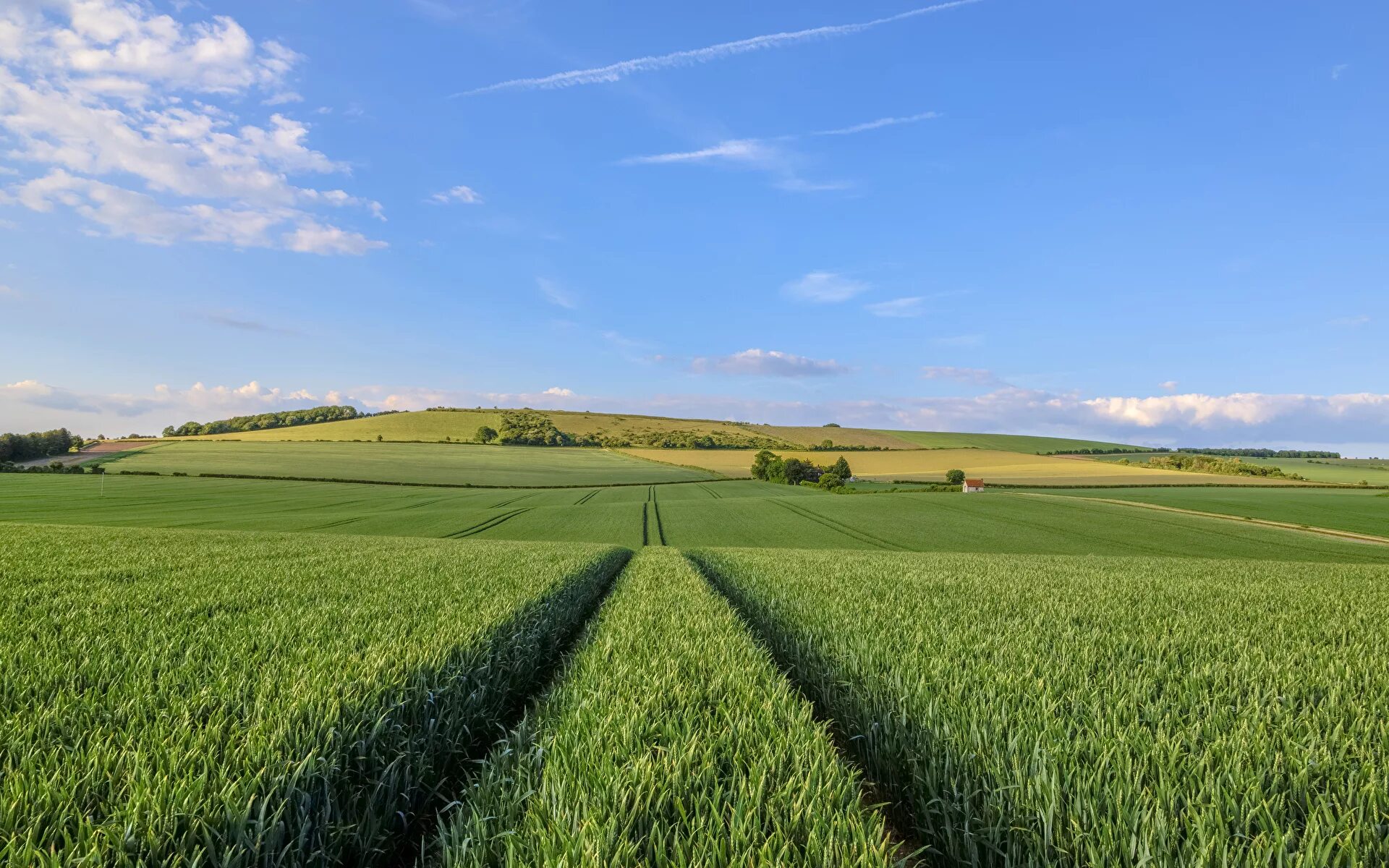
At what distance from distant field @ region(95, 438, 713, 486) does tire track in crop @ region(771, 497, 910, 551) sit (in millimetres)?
30440

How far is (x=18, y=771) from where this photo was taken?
296 cm

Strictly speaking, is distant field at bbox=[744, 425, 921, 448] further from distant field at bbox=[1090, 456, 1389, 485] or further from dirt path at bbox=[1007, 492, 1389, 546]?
dirt path at bbox=[1007, 492, 1389, 546]

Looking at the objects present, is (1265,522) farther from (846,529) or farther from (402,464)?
(402,464)

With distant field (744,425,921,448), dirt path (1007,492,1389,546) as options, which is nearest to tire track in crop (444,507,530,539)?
dirt path (1007,492,1389,546)

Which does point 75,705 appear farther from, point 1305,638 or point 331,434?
point 331,434

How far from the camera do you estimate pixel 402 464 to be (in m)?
78.4

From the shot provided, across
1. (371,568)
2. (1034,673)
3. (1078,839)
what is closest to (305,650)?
(1078,839)

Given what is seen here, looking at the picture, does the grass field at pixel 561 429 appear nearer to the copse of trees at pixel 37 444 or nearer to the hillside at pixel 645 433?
the hillside at pixel 645 433

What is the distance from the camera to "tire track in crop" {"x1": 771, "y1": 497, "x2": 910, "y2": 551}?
3472 centimetres

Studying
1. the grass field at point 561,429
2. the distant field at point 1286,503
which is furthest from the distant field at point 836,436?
the distant field at point 1286,503

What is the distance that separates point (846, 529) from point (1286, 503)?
1619 inches

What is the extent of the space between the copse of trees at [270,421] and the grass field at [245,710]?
424 ft

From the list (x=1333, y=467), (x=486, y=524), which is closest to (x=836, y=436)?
(x=1333, y=467)

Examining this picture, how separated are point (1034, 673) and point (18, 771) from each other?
7001mm
